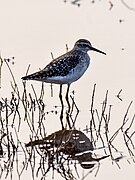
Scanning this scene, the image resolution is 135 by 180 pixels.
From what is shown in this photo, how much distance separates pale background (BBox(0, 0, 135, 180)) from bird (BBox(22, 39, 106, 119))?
0.80 ft

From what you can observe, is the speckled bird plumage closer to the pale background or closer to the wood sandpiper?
the wood sandpiper

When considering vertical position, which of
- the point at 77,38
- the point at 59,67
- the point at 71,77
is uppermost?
the point at 77,38

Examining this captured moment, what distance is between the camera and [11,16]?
45.2 feet

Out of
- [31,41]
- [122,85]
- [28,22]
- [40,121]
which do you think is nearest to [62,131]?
[40,121]

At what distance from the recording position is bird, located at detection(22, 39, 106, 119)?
33.3 feet

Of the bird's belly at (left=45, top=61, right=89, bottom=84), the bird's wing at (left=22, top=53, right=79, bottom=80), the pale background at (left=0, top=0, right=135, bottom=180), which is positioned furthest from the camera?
the pale background at (left=0, top=0, right=135, bottom=180)

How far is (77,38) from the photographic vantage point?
1282 centimetres

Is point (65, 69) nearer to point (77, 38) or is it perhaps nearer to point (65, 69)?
point (65, 69)

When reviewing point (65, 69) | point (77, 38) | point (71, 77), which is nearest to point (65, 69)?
point (65, 69)

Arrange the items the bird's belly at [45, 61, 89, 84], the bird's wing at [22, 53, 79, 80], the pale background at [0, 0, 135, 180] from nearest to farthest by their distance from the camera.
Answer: the bird's wing at [22, 53, 79, 80]
the bird's belly at [45, 61, 89, 84]
the pale background at [0, 0, 135, 180]

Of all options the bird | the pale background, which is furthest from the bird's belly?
the pale background

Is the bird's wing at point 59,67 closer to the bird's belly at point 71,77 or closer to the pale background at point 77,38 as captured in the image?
the bird's belly at point 71,77

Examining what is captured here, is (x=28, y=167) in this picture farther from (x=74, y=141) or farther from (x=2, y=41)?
(x=2, y=41)

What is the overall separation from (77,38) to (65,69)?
249cm
